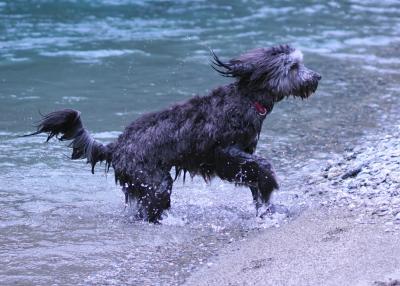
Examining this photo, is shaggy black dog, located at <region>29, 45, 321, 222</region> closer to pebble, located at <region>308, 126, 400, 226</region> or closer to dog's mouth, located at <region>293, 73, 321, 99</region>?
dog's mouth, located at <region>293, 73, 321, 99</region>

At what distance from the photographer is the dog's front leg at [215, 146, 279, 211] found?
730 cm

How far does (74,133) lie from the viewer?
7.43 meters

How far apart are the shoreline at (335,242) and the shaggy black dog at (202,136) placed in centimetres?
Answer: 69

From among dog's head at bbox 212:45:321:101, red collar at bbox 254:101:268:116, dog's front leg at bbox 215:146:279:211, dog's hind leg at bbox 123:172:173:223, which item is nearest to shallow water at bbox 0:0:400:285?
dog's hind leg at bbox 123:172:173:223

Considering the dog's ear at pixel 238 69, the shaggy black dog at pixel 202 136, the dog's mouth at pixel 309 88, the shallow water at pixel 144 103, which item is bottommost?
the shallow water at pixel 144 103

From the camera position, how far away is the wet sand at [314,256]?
534cm

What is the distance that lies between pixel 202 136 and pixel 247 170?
538 millimetres

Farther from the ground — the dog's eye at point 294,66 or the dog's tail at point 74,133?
the dog's eye at point 294,66

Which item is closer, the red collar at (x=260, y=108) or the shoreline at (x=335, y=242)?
the shoreline at (x=335, y=242)

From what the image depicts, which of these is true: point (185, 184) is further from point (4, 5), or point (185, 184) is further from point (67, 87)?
point (4, 5)

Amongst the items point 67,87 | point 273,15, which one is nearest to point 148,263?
point 67,87

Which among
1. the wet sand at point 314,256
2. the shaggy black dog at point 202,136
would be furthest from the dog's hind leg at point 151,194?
the wet sand at point 314,256

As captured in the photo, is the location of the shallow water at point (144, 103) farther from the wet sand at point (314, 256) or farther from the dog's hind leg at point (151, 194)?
the wet sand at point (314, 256)

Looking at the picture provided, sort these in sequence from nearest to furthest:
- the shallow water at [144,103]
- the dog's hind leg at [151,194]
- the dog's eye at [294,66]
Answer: the shallow water at [144,103], the dog's hind leg at [151,194], the dog's eye at [294,66]
